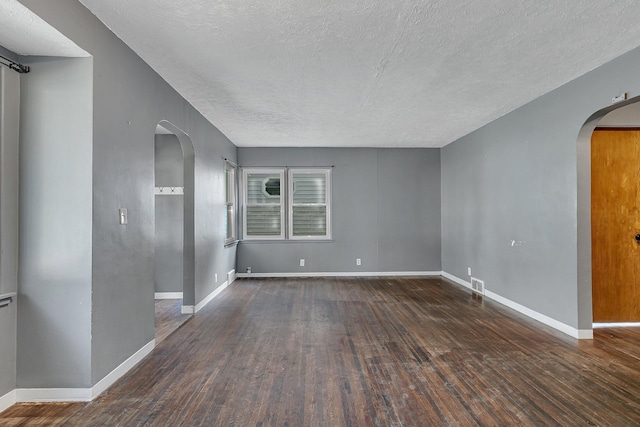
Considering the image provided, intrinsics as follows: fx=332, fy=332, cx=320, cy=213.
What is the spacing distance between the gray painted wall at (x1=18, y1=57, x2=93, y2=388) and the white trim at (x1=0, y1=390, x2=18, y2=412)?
0.18ft

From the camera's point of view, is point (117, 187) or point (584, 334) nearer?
point (117, 187)

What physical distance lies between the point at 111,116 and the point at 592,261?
486 centimetres

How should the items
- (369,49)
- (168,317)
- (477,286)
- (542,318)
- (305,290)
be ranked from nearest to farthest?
(369,49) < (542,318) < (168,317) < (477,286) < (305,290)

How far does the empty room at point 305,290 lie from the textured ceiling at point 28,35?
0.01 metres

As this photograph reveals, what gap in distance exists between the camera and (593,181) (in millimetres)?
3646

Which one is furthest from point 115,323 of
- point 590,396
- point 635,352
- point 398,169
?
point 398,169

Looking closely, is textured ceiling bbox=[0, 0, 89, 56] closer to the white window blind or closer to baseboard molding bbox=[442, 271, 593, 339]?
the white window blind

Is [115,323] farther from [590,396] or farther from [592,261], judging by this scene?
[592,261]

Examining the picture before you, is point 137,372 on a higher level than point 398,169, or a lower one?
lower

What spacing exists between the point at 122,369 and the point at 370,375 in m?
1.94

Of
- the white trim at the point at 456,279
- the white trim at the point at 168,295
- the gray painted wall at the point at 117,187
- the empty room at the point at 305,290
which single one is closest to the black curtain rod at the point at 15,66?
the empty room at the point at 305,290

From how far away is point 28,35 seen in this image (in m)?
1.95

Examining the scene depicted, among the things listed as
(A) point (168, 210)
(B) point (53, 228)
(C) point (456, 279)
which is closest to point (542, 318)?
(C) point (456, 279)

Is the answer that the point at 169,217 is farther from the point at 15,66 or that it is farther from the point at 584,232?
the point at 584,232
